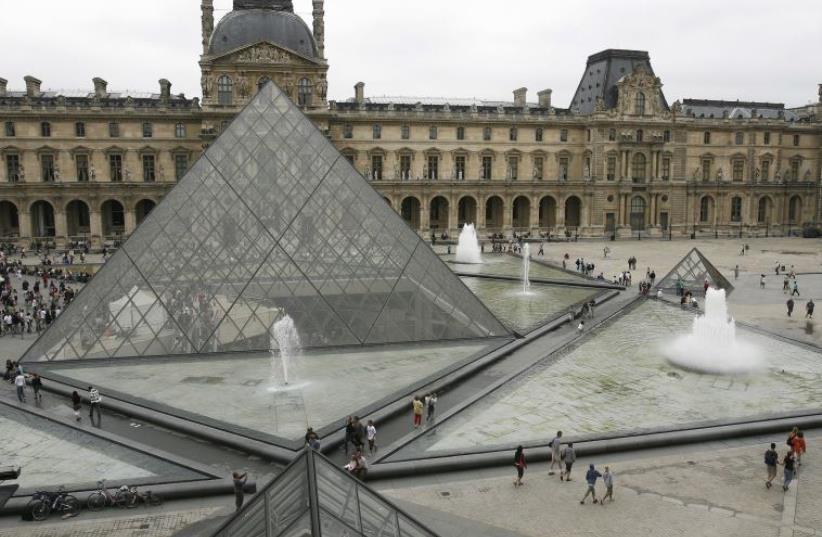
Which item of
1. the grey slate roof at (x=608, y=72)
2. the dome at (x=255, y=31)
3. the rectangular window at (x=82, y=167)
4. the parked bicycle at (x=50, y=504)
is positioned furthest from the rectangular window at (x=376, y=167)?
the parked bicycle at (x=50, y=504)

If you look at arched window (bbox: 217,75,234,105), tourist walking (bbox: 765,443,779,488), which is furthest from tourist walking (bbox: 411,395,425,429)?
arched window (bbox: 217,75,234,105)

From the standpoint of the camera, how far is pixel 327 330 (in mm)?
16922

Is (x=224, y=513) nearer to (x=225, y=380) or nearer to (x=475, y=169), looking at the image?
(x=225, y=380)

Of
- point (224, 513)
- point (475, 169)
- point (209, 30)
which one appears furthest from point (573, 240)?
point (224, 513)

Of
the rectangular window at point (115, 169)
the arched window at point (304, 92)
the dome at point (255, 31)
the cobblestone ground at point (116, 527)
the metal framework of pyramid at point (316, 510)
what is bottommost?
the cobblestone ground at point (116, 527)

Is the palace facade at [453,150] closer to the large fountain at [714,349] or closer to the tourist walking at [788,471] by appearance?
the large fountain at [714,349]

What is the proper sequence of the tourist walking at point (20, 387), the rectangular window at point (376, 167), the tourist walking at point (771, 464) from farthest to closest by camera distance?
the rectangular window at point (376, 167) → the tourist walking at point (20, 387) → the tourist walking at point (771, 464)

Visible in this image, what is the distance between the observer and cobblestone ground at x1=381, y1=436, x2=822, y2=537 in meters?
8.64

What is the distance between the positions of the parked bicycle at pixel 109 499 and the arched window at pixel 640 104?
167 ft

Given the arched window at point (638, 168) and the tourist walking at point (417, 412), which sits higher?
the arched window at point (638, 168)

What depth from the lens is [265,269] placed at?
17.3 m

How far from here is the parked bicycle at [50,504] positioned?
9.02 m

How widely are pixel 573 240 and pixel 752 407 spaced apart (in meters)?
37.9

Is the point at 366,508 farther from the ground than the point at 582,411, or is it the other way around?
the point at 366,508
